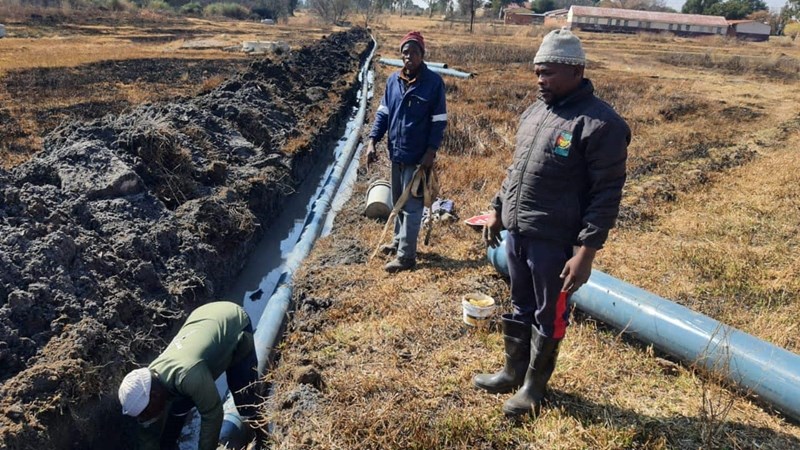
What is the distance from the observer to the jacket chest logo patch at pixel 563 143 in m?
A: 2.41

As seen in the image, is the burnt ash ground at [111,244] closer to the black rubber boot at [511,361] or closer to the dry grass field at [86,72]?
the black rubber boot at [511,361]

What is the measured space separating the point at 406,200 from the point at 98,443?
3076mm

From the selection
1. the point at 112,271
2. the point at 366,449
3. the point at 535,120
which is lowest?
the point at 366,449

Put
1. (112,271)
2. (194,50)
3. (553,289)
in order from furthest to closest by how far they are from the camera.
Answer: (194,50)
(112,271)
(553,289)

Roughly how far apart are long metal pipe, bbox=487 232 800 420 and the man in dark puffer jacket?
3.74 ft

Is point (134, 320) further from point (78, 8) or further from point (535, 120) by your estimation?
point (78, 8)

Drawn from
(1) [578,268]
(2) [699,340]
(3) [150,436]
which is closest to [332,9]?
(3) [150,436]

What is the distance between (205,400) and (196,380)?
5.7 inches

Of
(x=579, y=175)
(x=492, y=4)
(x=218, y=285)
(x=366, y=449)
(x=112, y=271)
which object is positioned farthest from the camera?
(x=492, y=4)

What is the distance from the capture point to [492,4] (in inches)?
3019

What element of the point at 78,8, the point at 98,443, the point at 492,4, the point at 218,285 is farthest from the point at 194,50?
the point at 492,4

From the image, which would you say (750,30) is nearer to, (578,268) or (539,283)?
(539,283)

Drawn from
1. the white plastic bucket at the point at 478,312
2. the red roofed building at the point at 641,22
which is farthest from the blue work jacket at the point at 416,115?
the red roofed building at the point at 641,22

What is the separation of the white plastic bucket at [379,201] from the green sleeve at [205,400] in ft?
11.7
